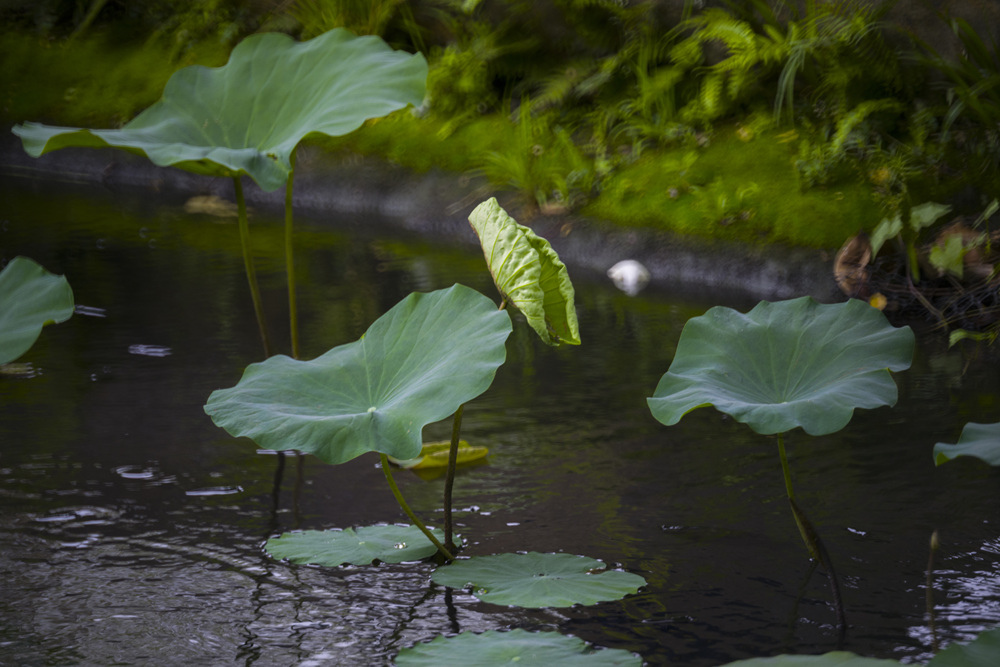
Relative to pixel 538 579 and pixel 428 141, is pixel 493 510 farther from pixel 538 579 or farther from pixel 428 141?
pixel 428 141

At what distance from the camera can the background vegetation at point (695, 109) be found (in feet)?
14.9

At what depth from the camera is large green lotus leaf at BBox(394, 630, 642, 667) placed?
158 cm

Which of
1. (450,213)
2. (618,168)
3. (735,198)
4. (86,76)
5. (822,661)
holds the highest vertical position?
(86,76)

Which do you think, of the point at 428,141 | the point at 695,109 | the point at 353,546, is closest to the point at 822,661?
the point at 353,546

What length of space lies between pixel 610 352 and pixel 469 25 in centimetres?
377

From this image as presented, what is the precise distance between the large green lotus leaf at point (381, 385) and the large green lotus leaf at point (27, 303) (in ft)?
2.21

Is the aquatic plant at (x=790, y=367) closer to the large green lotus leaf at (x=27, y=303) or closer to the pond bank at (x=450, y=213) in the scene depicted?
the large green lotus leaf at (x=27, y=303)

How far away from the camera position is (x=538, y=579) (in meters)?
1.90

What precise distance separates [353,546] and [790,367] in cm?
98

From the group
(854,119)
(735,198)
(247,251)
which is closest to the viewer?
(247,251)

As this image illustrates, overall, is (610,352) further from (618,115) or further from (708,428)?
(618,115)

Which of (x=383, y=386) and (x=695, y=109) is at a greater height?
(x=695, y=109)

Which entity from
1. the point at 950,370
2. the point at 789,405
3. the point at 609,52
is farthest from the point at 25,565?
the point at 609,52

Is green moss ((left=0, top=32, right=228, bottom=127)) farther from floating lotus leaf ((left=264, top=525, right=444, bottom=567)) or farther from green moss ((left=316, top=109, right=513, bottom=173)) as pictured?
floating lotus leaf ((left=264, top=525, right=444, bottom=567))
